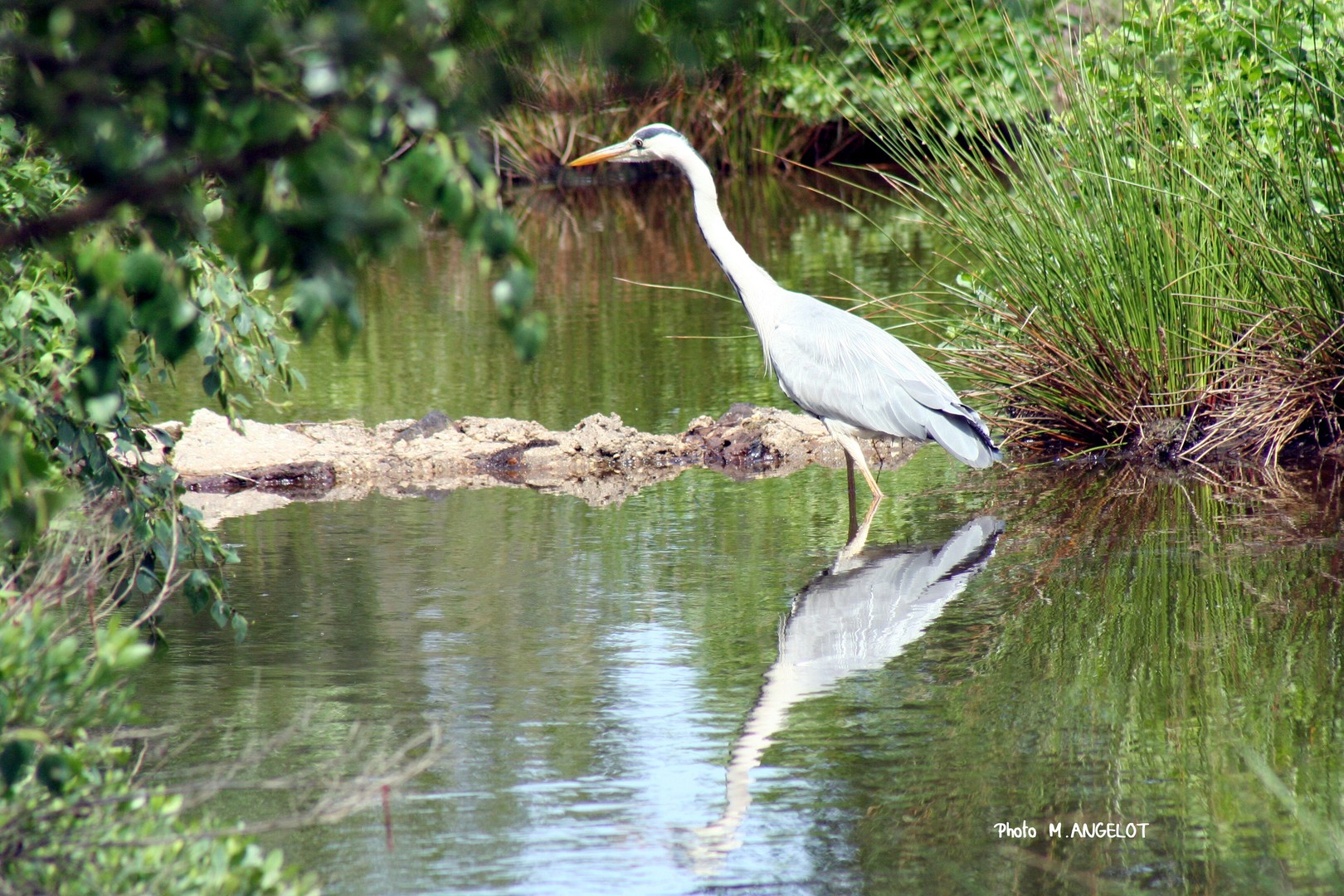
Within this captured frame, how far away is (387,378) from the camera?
9.95 m

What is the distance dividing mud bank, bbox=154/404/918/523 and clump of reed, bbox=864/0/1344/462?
1150 mm

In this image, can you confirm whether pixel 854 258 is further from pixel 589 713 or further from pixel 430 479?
pixel 589 713

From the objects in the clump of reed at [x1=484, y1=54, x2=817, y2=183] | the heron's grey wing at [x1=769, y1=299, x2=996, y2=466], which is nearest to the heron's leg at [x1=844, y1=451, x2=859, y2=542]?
the heron's grey wing at [x1=769, y1=299, x2=996, y2=466]

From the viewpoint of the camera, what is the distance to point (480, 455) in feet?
25.2

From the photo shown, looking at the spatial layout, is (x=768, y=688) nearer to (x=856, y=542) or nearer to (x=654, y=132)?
(x=856, y=542)

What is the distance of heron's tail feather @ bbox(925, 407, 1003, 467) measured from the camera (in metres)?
6.31

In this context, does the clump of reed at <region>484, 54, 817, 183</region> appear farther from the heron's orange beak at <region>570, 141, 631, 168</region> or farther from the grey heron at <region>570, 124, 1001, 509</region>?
the grey heron at <region>570, 124, 1001, 509</region>

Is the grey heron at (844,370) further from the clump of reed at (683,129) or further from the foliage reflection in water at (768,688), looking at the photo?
the clump of reed at (683,129)

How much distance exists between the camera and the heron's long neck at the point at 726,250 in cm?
707

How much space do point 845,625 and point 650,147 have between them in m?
3.18

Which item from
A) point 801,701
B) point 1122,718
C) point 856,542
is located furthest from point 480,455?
point 1122,718

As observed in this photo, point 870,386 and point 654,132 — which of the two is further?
point 654,132

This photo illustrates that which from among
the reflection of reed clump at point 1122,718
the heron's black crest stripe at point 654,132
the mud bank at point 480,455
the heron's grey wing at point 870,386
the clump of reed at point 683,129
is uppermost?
the clump of reed at point 683,129

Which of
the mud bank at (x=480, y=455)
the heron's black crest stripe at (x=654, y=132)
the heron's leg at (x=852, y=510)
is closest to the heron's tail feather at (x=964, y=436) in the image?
the heron's leg at (x=852, y=510)
